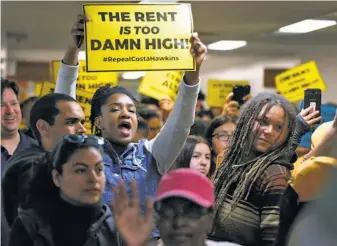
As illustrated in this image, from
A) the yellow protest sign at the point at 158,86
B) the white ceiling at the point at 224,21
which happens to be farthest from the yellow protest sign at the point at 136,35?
the white ceiling at the point at 224,21

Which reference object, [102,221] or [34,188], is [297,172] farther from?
[34,188]

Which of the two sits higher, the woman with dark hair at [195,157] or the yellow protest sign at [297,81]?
the yellow protest sign at [297,81]

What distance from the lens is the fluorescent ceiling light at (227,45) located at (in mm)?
11377

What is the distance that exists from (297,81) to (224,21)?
3.25 meters

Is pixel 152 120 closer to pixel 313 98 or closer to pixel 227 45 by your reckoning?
pixel 313 98

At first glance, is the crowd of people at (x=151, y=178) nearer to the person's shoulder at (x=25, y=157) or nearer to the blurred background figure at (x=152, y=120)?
the person's shoulder at (x=25, y=157)

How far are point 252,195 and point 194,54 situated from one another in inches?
24.0

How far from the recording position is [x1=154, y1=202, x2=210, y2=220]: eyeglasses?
1.90 meters

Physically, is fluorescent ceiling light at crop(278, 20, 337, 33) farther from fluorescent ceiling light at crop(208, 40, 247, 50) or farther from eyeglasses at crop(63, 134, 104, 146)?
eyeglasses at crop(63, 134, 104, 146)

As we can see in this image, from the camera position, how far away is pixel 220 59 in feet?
46.5

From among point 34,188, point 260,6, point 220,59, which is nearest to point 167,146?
point 34,188

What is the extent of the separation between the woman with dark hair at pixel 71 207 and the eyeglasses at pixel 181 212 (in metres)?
0.26

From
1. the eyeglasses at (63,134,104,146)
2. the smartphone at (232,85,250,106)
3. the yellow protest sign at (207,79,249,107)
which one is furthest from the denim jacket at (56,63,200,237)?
the yellow protest sign at (207,79,249,107)

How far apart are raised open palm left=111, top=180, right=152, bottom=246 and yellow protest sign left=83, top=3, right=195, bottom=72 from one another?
43.6 inches
